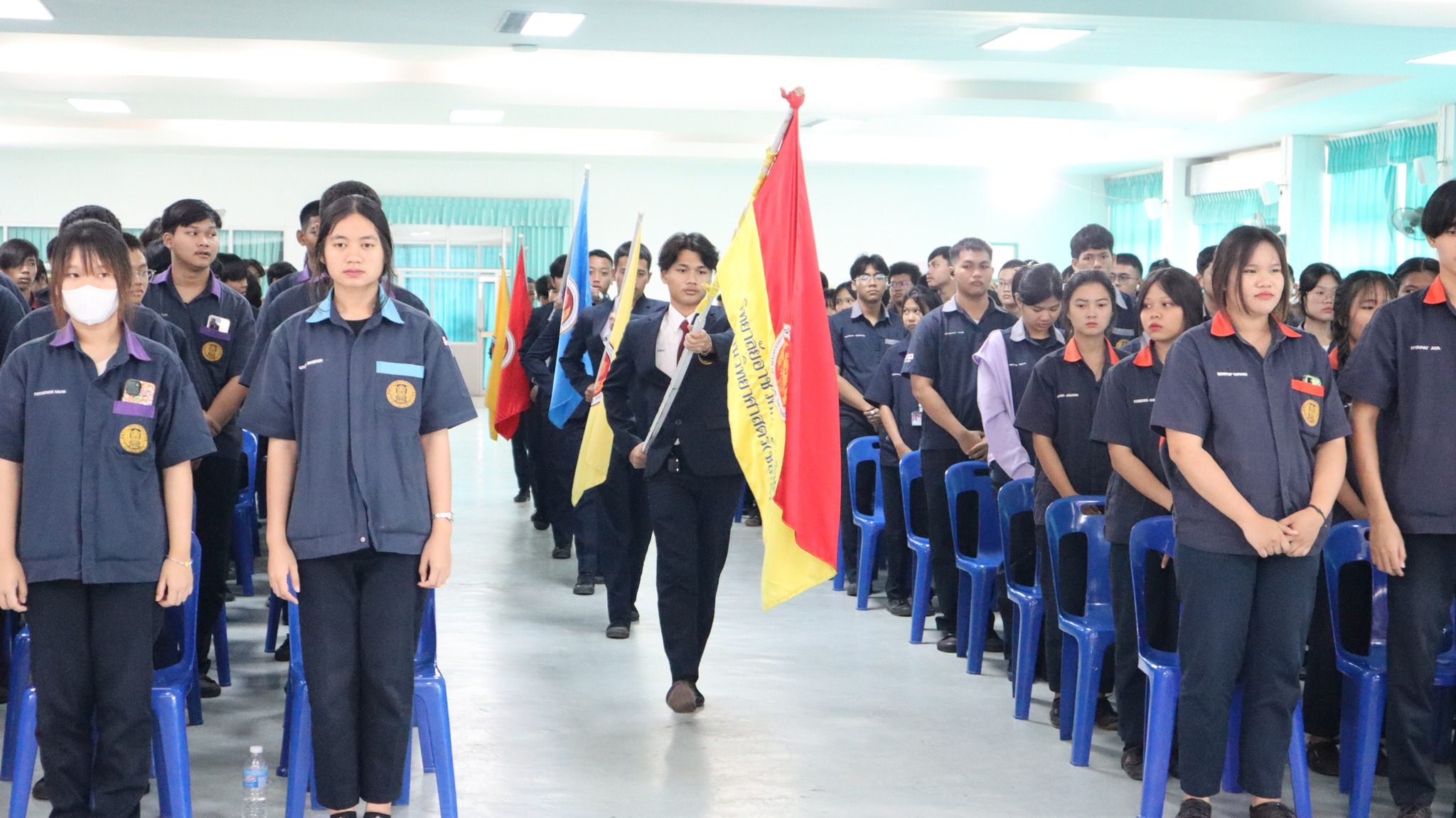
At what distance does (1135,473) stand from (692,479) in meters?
1.36

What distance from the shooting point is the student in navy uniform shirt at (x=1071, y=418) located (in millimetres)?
4207

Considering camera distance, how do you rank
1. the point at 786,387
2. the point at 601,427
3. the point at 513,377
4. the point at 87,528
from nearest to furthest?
the point at 87,528 < the point at 786,387 < the point at 601,427 < the point at 513,377

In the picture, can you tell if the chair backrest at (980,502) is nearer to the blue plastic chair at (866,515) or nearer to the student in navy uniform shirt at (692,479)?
the student in navy uniform shirt at (692,479)

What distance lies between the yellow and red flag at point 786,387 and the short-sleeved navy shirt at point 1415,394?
134 centimetres

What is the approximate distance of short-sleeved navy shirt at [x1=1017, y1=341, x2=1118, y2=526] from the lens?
4.21 m

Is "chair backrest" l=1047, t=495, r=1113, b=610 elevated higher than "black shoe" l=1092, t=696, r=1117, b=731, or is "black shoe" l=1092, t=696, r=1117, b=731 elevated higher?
"chair backrest" l=1047, t=495, r=1113, b=610

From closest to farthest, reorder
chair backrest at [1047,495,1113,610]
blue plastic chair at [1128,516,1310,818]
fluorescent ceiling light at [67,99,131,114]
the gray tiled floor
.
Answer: blue plastic chair at [1128,516,1310,818] → the gray tiled floor → chair backrest at [1047,495,1113,610] → fluorescent ceiling light at [67,99,131,114]

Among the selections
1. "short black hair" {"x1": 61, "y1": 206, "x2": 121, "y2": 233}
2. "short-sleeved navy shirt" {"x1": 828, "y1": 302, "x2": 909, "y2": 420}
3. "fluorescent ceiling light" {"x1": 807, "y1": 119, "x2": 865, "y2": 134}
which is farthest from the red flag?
"fluorescent ceiling light" {"x1": 807, "y1": 119, "x2": 865, "y2": 134}

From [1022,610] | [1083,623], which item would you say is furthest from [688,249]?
[1083,623]

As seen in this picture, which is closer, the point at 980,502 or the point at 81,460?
the point at 81,460

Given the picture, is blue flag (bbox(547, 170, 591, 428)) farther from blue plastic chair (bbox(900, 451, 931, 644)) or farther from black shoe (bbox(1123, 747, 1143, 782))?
black shoe (bbox(1123, 747, 1143, 782))

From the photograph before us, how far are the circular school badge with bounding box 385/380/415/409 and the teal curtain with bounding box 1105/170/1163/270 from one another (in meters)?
14.6

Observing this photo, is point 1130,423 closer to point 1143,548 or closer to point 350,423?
point 1143,548

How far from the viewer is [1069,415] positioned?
13.9 feet
